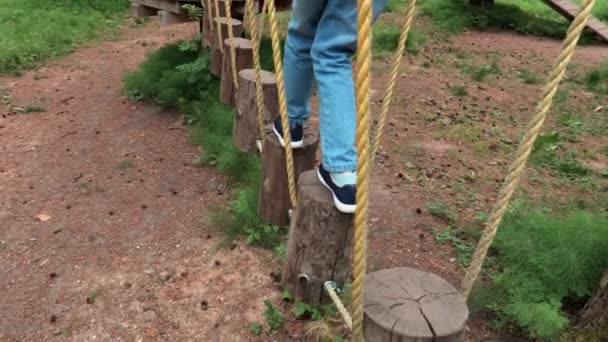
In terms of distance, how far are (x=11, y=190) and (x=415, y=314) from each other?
3.29 meters

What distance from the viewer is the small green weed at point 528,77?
6163 mm

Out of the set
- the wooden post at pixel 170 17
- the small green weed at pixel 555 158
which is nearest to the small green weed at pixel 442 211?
the small green weed at pixel 555 158

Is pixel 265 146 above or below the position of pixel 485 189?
above

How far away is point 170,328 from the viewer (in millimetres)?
2422

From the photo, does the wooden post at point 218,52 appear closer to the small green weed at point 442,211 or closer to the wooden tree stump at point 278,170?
the wooden tree stump at point 278,170

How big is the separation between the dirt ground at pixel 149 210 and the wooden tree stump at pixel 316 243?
0.80ft

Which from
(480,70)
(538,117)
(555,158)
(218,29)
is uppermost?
(538,117)

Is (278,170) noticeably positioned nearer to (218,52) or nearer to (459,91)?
(218,52)

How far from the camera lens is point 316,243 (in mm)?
2174

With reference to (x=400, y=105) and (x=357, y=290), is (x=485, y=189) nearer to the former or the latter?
(x=400, y=105)

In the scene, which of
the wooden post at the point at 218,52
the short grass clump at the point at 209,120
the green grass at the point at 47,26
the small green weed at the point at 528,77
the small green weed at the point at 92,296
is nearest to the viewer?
the small green weed at the point at 92,296

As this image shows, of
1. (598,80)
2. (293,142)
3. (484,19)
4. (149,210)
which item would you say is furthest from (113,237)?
(484,19)

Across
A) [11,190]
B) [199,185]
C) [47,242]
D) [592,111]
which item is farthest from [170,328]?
[592,111]

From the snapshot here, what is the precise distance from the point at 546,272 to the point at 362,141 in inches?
64.6
